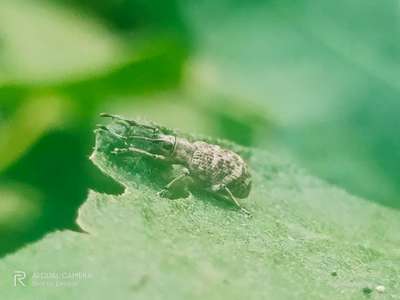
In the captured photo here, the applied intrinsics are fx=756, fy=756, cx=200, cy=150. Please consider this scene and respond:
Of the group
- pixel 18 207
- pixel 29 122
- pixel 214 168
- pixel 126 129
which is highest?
pixel 126 129

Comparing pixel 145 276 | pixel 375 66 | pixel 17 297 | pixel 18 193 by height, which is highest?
pixel 375 66

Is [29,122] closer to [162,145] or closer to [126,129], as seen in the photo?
[126,129]

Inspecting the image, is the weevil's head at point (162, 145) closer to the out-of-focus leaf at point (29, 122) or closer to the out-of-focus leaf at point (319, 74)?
the out-of-focus leaf at point (29, 122)

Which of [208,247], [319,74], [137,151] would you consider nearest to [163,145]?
[137,151]

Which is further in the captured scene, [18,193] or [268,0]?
[268,0]

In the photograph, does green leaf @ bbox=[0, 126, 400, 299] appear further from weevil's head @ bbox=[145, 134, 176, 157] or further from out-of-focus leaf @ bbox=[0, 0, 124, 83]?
out-of-focus leaf @ bbox=[0, 0, 124, 83]

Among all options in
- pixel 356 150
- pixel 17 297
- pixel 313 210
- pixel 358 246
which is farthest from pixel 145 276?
pixel 356 150

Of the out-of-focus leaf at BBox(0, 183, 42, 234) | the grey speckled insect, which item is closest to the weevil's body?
the grey speckled insect

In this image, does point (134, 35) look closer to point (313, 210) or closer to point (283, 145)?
point (283, 145)
